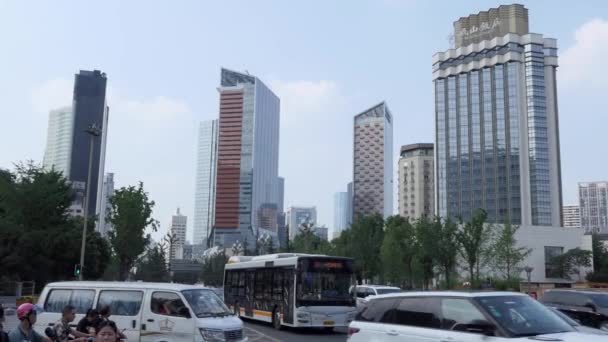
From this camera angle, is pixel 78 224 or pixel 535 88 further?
pixel 535 88

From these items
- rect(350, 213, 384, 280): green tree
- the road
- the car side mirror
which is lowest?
the road

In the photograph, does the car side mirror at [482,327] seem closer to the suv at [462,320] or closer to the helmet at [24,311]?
the suv at [462,320]

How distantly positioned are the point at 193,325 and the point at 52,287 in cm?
412

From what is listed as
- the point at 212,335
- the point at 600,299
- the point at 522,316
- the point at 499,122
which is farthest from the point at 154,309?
the point at 499,122

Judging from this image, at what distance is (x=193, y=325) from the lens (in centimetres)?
1254

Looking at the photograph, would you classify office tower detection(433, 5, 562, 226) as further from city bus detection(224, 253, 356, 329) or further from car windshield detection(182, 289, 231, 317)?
car windshield detection(182, 289, 231, 317)

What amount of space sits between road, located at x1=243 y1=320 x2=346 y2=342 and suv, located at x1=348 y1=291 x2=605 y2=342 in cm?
1049

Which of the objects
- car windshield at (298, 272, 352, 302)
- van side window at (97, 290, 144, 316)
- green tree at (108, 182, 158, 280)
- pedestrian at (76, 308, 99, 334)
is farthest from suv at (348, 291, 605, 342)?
green tree at (108, 182, 158, 280)

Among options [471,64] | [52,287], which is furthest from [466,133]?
[52,287]

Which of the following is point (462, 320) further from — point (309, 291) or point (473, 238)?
point (473, 238)

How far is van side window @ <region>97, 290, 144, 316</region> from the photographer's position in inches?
518

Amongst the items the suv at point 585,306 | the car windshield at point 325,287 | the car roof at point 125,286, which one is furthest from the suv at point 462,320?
the car windshield at point 325,287

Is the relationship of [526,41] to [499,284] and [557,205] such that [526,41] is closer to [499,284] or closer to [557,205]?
[557,205]

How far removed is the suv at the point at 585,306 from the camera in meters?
18.5
